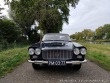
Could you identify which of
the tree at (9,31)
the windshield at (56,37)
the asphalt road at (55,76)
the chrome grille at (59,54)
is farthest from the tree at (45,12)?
the chrome grille at (59,54)

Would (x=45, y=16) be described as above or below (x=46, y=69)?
above

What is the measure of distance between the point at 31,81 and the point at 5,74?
56.7 inches

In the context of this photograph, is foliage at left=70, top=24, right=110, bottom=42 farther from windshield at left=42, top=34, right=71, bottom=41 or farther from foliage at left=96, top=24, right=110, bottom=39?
windshield at left=42, top=34, right=71, bottom=41

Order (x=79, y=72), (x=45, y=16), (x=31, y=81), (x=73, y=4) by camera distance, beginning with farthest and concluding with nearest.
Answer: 1. (x=73, y=4)
2. (x=45, y=16)
3. (x=79, y=72)
4. (x=31, y=81)

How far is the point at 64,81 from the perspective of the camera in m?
6.84

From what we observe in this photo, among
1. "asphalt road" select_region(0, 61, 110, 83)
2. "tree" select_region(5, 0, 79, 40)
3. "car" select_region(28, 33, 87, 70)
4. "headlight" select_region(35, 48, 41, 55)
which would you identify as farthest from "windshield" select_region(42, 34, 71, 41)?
"tree" select_region(5, 0, 79, 40)

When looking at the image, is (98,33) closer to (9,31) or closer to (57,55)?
(9,31)

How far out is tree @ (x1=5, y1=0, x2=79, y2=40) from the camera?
31466 mm

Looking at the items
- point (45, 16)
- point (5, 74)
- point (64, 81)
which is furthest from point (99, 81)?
point (45, 16)

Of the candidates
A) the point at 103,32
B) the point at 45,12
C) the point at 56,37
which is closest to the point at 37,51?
the point at 56,37

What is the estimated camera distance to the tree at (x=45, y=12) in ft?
103

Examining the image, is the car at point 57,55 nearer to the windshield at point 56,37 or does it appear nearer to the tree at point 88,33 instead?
the windshield at point 56,37

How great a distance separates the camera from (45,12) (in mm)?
30906

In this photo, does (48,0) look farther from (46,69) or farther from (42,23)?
(46,69)
